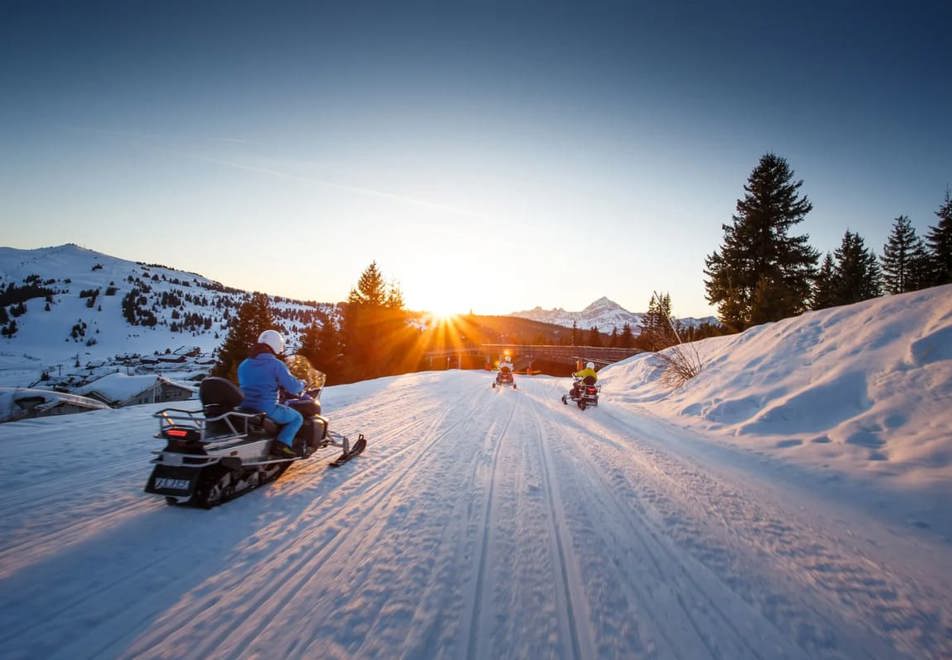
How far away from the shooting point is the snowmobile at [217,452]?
3641mm

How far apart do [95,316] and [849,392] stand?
441 ft

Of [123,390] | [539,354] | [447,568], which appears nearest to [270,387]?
[447,568]

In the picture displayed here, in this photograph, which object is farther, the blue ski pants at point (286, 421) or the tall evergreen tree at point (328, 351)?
the tall evergreen tree at point (328, 351)

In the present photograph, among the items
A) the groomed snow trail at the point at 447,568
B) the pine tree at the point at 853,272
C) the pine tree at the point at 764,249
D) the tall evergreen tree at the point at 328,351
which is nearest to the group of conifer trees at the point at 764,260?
the pine tree at the point at 764,249

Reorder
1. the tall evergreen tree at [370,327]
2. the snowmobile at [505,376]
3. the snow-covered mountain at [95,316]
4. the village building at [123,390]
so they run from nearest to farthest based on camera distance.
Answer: the village building at [123,390], the snowmobile at [505,376], the tall evergreen tree at [370,327], the snow-covered mountain at [95,316]

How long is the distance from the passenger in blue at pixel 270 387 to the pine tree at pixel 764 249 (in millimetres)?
23341

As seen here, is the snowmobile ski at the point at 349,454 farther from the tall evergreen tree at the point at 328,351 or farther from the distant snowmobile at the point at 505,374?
the tall evergreen tree at the point at 328,351

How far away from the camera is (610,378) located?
20250 mm

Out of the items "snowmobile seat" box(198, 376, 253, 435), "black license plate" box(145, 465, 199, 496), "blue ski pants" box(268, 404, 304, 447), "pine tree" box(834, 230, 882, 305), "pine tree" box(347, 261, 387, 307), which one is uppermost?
"pine tree" box(834, 230, 882, 305)

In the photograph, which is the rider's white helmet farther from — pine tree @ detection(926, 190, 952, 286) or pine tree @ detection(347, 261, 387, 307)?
pine tree @ detection(926, 190, 952, 286)

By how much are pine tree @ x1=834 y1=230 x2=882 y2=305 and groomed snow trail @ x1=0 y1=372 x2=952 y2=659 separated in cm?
3553

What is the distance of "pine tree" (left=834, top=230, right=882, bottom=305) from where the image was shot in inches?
1147

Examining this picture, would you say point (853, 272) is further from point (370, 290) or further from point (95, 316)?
point (95, 316)

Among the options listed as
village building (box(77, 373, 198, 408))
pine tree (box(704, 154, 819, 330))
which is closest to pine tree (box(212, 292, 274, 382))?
village building (box(77, 373, 198, 408))
